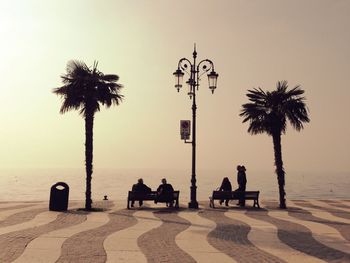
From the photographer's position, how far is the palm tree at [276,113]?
2261 cm

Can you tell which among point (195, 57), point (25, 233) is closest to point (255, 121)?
point (195, 57)

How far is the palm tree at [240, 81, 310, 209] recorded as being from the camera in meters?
22.6

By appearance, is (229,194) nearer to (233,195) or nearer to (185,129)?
(233,195)

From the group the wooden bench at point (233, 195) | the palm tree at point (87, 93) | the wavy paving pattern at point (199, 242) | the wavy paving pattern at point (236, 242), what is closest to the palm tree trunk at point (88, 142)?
the palm tree at point (87, 93)

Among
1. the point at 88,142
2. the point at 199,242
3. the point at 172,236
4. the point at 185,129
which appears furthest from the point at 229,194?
the point at 199,242

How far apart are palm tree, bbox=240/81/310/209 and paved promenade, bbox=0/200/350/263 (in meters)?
4.77

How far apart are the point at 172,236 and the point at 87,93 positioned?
35.2 feet

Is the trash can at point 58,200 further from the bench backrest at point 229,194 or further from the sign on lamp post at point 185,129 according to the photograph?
the bench backrest at point 229,194

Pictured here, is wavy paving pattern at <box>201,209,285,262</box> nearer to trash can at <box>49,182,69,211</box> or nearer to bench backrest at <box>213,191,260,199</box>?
bench backrest at <box>213,191,260,199</box>

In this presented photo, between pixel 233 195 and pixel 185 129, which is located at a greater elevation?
pixel 185 129

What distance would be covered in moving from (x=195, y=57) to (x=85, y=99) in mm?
5979

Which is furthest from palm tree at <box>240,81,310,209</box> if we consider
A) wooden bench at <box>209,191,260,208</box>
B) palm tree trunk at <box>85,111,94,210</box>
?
palm tree trunk at <box>85,111,94,210</box>

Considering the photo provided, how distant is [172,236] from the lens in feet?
41.7

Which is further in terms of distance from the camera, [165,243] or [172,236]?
[172,236]
